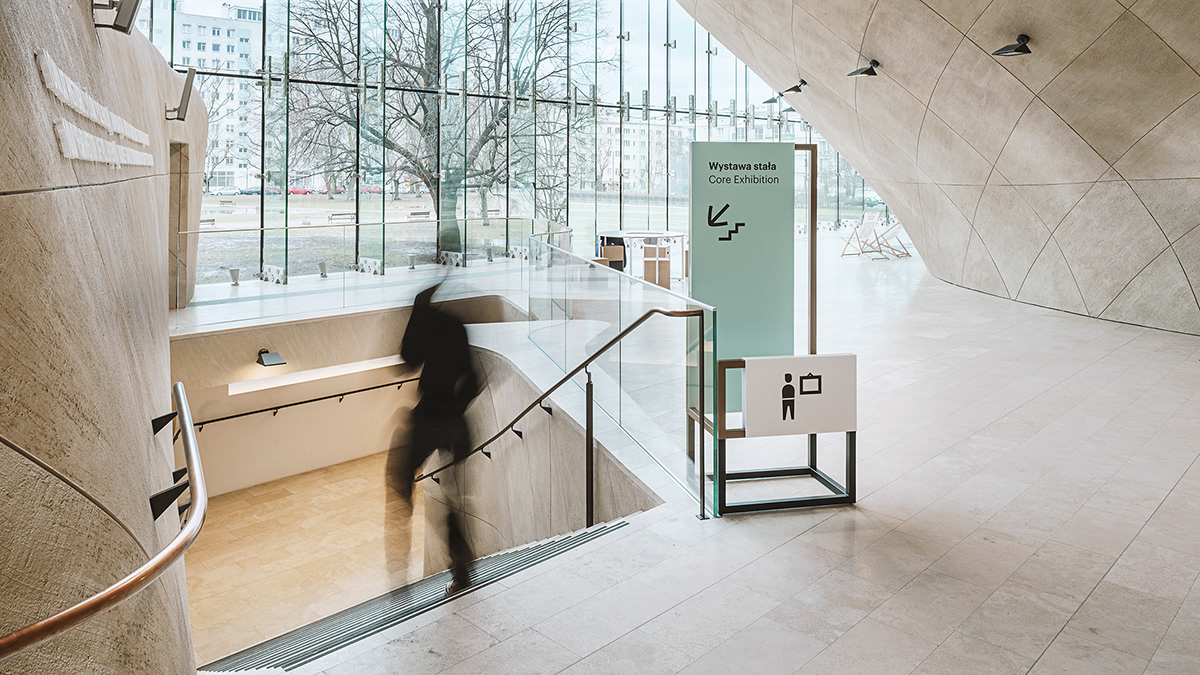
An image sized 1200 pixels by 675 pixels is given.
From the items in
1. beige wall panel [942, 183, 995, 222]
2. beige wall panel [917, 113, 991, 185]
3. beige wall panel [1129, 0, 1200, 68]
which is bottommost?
beige wall panel [942, 183, 995, 222]

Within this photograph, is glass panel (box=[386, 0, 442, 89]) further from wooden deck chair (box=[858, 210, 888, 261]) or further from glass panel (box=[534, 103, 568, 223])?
wooden deck chair (box=[858, 210, 888, 261])

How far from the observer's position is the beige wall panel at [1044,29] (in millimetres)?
7660

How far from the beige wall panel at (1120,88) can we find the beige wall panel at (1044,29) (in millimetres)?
111

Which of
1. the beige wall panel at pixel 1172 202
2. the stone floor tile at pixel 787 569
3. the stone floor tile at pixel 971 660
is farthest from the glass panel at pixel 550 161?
the stone floor tile at pixel 971 660

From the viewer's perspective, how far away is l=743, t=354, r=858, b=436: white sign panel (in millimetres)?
4625

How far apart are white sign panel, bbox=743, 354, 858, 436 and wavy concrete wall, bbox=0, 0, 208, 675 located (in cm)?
302

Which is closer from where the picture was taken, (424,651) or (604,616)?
(424,651)

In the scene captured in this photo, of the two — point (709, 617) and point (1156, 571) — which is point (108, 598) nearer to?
point (709, 617)

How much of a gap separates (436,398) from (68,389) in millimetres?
4826

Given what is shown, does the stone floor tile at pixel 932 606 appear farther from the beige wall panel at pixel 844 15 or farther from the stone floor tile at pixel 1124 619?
the beige wall panel at pixel 844 15

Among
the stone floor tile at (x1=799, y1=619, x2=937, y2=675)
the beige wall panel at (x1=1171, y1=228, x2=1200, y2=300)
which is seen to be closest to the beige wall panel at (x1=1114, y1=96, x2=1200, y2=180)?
the beige wall panel at (x1=1171, y1=228, x2=1200, y2=300)

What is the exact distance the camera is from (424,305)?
7723 millimetres

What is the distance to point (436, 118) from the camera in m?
15.0

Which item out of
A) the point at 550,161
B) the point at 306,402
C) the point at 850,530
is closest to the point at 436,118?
the point at 550,161
